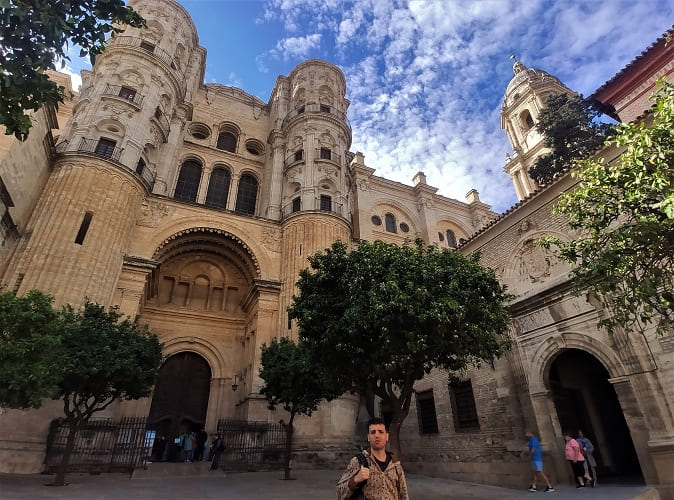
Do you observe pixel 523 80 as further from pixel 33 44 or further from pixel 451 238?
pixel 33 44

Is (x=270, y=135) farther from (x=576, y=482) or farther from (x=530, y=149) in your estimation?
(x=576, y=482)

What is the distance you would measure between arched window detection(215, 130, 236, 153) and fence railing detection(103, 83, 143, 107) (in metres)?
7.46

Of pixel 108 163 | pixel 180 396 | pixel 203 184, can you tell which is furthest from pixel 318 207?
pixel 180 396

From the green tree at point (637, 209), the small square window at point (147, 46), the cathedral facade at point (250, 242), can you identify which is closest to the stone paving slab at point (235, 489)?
the cathedral facade at point (250, 242)

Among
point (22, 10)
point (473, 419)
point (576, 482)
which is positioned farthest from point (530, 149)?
point (22, 10)

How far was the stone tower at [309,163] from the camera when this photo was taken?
69.3ft

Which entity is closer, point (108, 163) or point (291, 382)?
point (291, 382)

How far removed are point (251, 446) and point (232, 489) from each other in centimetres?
504

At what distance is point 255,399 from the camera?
16.6m

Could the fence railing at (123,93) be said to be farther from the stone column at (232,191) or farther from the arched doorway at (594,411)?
the arched doorway at (594,411)

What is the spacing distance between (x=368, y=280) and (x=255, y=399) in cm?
1084

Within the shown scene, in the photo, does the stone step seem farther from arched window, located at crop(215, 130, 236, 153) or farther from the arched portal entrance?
arched window, located at crop(215, 130, 236, 153)

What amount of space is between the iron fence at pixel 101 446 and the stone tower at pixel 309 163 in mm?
7556

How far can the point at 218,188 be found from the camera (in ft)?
84.5
